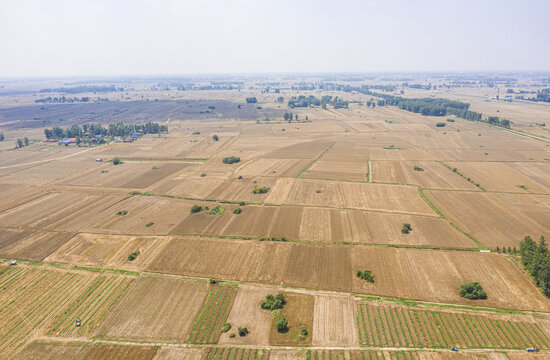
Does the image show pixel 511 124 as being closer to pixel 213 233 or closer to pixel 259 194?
pixel 259 194

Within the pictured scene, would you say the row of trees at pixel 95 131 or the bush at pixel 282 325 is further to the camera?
the row of trees at pixel 95 131

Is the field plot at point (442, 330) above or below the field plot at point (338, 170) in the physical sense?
below

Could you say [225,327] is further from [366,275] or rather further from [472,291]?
[472,291]

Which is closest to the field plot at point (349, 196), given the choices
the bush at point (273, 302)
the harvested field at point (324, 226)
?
the harvested field at point (324, 226)

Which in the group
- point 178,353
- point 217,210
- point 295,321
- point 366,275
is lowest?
point 178,353

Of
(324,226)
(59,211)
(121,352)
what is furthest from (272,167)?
(121,352)

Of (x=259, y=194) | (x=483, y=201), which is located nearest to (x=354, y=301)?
(x=259, y=194)

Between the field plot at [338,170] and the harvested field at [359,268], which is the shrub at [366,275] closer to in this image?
the harvested field at [359,268]
